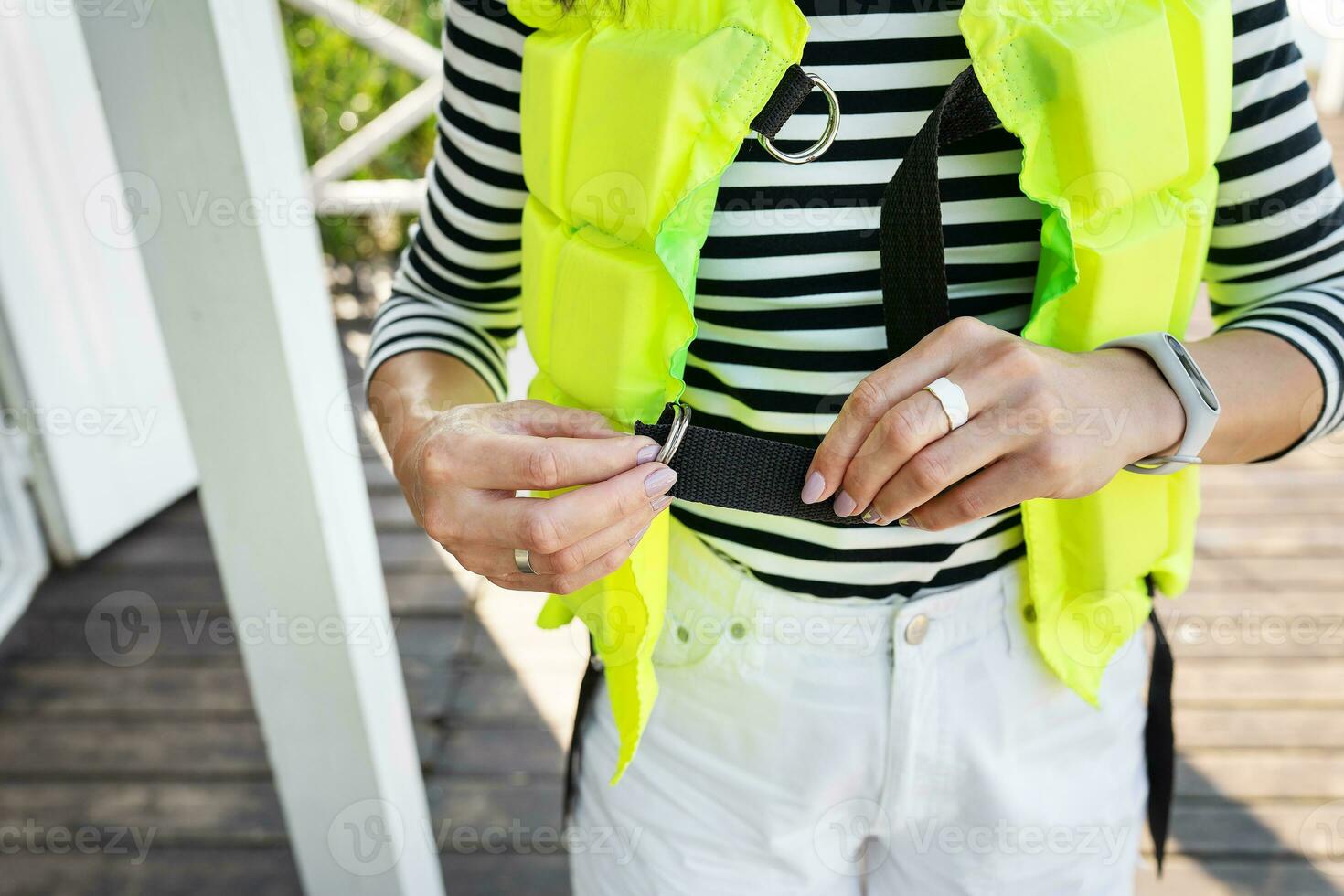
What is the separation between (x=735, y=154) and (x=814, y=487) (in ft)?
0.73

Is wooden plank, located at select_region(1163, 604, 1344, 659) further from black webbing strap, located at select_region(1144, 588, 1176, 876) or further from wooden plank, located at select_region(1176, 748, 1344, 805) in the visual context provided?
black webbing strap, located at select_region(1144, 588, 1176, 876)

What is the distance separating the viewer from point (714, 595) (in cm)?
81

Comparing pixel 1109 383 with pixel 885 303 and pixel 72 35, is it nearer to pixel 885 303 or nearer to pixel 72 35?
pixel 885 303

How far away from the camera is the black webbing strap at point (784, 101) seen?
0.64 metres

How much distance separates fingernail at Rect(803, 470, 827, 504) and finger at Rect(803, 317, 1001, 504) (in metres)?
0.02

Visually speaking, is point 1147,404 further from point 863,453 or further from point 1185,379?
point 863,453

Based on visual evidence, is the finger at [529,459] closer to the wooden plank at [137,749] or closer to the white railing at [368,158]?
the wooden plank at [137,749]

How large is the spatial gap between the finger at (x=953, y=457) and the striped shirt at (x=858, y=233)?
136 millimetres

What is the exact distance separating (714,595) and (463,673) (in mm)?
1473

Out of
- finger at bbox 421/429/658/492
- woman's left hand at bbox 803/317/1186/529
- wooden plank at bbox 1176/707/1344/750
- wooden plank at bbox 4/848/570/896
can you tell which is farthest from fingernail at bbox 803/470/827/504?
wooden plank at bbox 1176/707/1344/750

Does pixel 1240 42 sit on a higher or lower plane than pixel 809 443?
higher

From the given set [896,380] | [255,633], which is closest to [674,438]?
[896,380]

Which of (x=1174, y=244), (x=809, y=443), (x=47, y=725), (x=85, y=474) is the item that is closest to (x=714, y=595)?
(x=809, y=443)

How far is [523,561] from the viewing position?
0.68 meters
